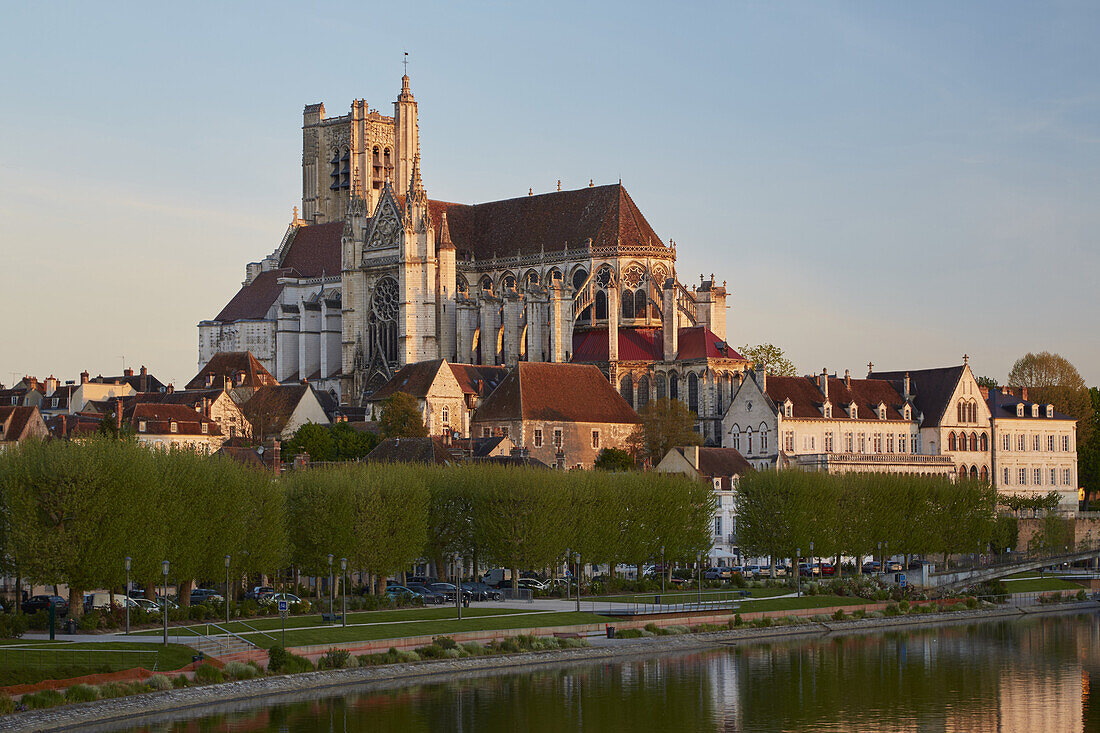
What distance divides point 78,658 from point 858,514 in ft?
163

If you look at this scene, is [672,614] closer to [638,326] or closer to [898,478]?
[898,478]

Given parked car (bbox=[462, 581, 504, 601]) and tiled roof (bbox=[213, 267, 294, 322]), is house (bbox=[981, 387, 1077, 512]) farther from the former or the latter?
tiled roof (bbox=[213, 267, 294, 322])

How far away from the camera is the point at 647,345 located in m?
123

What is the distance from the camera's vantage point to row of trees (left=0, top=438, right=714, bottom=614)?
56.8 m

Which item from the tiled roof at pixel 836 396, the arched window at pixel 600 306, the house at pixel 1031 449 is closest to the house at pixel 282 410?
the arched window at pixel 600 306

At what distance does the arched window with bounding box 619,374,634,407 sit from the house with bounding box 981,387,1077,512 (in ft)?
79.5

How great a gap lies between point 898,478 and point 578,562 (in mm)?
24946

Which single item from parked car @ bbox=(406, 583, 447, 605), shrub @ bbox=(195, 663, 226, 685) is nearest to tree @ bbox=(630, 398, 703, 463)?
parked car @ bbox=(406, 583, 447, 605)

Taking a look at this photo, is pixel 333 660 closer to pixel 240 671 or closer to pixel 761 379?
pixel 240 671

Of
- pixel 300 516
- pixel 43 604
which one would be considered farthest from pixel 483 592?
pixel 43 604

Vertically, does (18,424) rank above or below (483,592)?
above

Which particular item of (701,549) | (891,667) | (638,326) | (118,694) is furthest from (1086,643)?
(638,326)

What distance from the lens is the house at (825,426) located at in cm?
10694

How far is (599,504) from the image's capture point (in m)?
78.6
